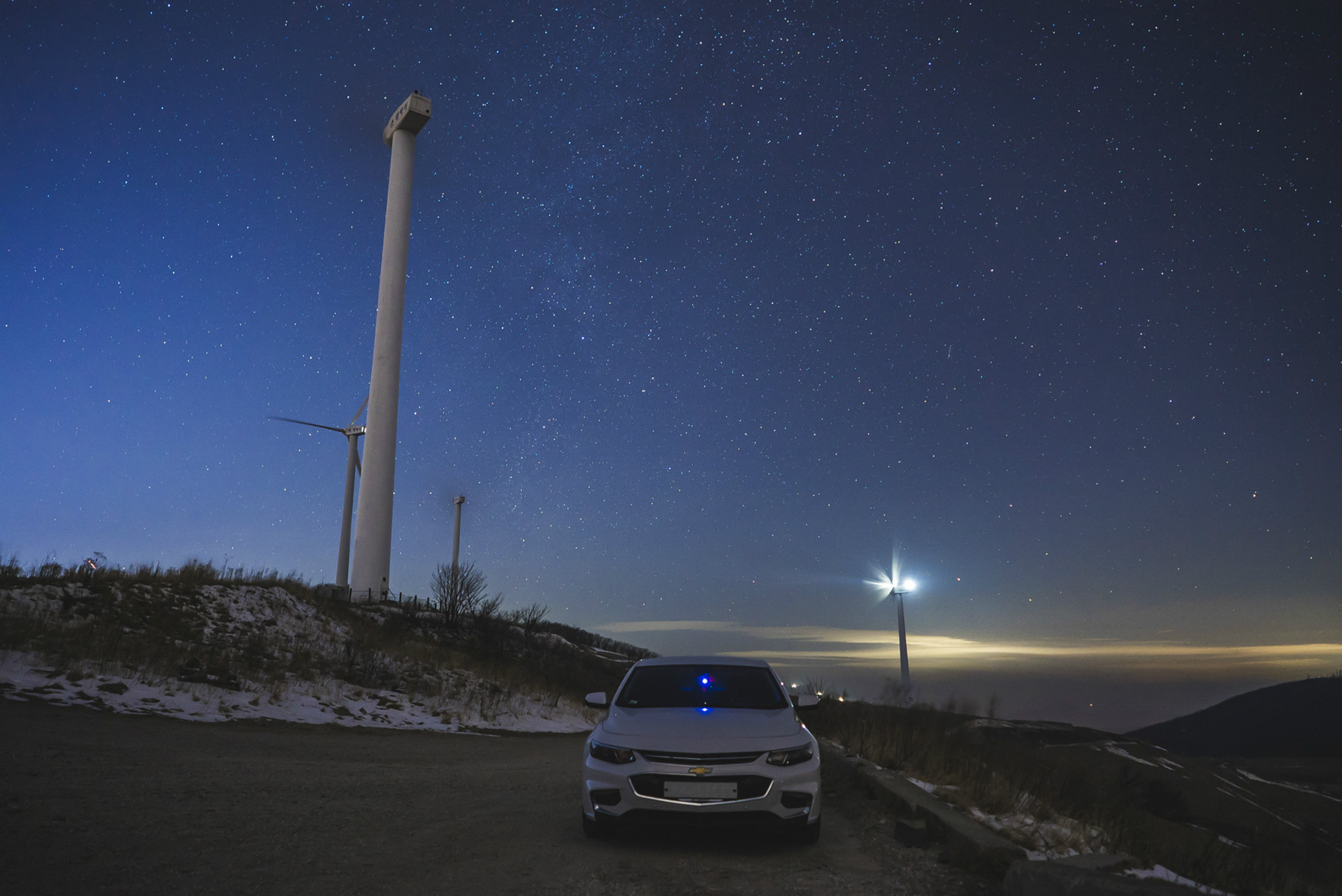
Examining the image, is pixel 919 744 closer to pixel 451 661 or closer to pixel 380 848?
pixel 380 848

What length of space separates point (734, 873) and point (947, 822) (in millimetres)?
1817

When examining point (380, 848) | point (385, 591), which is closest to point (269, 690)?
point (380, 848)

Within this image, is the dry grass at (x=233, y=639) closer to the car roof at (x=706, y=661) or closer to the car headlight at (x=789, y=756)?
the car roof at (x=706, y=661)

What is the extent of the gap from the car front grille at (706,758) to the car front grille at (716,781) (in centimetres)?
9

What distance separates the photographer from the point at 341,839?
5883 mm

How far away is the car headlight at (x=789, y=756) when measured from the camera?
573cm

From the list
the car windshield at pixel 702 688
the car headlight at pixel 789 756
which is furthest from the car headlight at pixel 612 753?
the car headlight at pixel 789 756

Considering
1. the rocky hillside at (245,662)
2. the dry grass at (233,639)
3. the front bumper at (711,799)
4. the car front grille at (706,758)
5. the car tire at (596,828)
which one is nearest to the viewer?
the front bumper at (711,799)

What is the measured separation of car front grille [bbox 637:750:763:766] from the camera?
5.66 meters

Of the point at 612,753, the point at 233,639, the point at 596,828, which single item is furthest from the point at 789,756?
the point at 233,639

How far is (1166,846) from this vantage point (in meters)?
6.90

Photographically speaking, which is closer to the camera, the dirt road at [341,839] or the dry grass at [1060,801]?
the dirt road at [341,839]

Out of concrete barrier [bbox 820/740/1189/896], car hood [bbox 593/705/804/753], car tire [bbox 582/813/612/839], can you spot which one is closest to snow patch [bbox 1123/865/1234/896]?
concrete barrier [bbox 820/740/1189/896]

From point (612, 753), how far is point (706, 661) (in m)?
1.97
